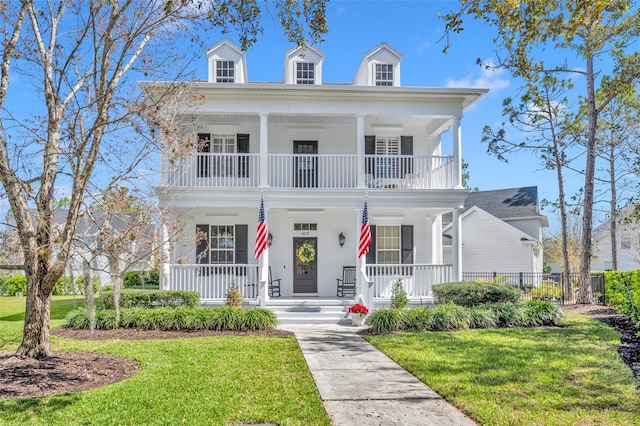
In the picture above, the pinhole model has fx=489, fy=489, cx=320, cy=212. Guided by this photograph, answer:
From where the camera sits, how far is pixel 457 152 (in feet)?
49.9

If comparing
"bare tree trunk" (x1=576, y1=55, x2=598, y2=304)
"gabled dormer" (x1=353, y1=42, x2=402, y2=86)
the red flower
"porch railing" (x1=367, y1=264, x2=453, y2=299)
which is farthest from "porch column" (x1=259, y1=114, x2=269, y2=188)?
"bare tree trunk" (x1=576, y1=55, x2=598, y2=304)

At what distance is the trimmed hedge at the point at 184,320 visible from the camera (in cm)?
1164

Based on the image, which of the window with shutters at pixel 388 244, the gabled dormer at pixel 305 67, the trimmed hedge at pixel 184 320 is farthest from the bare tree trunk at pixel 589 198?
the trimmed hedge at pixel 184 320

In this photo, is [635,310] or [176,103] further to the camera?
[635,310]

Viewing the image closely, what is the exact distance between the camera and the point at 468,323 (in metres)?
12.1

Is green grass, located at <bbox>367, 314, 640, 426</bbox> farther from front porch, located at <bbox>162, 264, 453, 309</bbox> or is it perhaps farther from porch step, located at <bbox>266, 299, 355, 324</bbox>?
front porch, located at <bbox>162, 264, 453, 309</bbox>

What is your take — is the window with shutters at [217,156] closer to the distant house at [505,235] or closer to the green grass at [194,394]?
the green grass at [194,394]

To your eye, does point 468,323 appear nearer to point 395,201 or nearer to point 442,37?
point 395,201

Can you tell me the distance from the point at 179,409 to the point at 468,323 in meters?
8.38

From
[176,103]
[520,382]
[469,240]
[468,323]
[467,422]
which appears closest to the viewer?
[467,422]

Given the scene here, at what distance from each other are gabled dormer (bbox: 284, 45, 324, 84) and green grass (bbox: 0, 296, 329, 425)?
10.5 m

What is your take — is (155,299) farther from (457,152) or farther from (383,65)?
(383,65)

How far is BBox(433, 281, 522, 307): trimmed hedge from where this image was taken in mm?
13758

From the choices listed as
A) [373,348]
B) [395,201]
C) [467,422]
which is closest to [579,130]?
[395,201]
